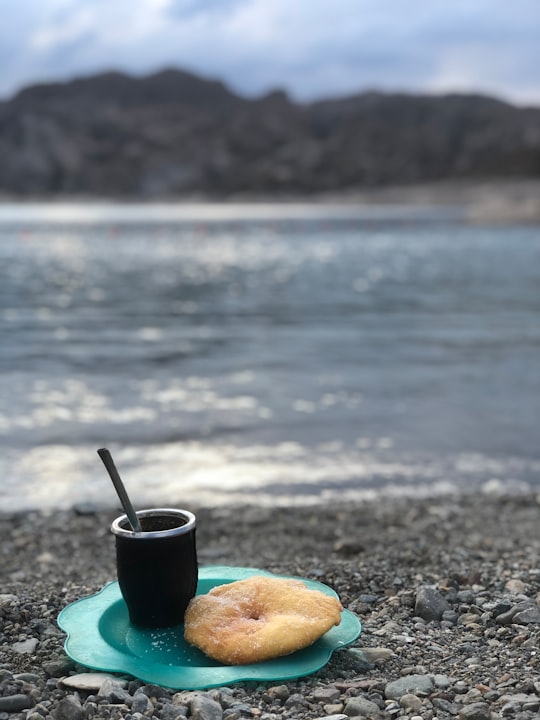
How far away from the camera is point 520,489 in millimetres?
9828

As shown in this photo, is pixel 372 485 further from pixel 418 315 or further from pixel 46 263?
pixel 46 263

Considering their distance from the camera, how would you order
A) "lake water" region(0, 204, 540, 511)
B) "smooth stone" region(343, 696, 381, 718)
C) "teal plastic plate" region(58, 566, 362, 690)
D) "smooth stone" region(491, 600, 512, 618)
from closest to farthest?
"smooth stone" region(343, 696, 381, 718) < "teal plastic plate" region(58, 566, 362, 690) < "smooth stone" region(491, 600, 512, 618) < "lake water" region(0, 204, 540, 511)

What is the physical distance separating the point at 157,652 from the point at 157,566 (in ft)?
1.36

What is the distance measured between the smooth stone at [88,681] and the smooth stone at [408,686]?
3.96 ft

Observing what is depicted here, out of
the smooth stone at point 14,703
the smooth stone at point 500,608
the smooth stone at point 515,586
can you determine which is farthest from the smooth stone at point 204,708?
the smooth stone at point 515,586

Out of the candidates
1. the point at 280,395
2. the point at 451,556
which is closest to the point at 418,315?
the point at 280,395

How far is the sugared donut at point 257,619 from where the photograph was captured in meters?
4.41

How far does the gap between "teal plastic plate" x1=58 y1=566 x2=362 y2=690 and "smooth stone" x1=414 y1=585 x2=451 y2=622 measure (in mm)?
416

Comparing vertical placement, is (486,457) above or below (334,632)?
below

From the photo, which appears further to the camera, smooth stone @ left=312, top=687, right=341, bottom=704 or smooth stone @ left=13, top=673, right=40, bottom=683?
smooth stone @ left=13, top=673, right=40, bottom=683

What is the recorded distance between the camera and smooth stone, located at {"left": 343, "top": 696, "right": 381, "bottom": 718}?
393 cm

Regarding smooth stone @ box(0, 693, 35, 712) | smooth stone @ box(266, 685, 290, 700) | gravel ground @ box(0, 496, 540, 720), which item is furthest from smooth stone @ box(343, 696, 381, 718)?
smooth stone @ box(0, 693, 35, 712)

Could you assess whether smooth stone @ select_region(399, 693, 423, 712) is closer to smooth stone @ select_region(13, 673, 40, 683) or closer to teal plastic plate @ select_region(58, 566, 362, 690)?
teal plastic plate @ select_region(58, 566, 362, 690)

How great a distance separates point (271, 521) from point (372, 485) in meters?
1.81
